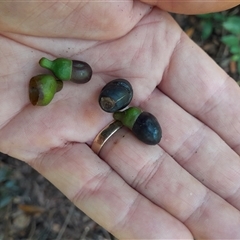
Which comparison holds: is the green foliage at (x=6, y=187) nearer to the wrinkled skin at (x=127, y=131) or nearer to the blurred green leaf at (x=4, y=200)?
the blurred green leaf at (x=4, y=200)

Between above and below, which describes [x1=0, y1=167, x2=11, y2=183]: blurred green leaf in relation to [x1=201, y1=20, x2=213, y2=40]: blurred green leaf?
below

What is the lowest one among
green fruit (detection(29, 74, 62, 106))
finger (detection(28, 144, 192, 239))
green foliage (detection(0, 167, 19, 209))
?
green foliage (detection(0, 167, 19, 209))

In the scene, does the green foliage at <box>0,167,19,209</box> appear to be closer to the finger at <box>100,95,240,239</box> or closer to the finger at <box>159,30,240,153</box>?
the finger at <box>100,95,240,239</box>

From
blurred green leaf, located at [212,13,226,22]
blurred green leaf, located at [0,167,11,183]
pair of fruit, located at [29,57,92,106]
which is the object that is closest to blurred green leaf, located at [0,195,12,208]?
blurred green leaf, located at [0,167,11,183]

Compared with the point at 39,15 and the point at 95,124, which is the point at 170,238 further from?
the point at 39,15

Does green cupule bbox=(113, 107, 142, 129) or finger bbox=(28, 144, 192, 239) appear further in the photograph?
green cupule bbox=(113, 107, 142, 129)

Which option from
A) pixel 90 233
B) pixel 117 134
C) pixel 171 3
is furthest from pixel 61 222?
pixel 171 3
